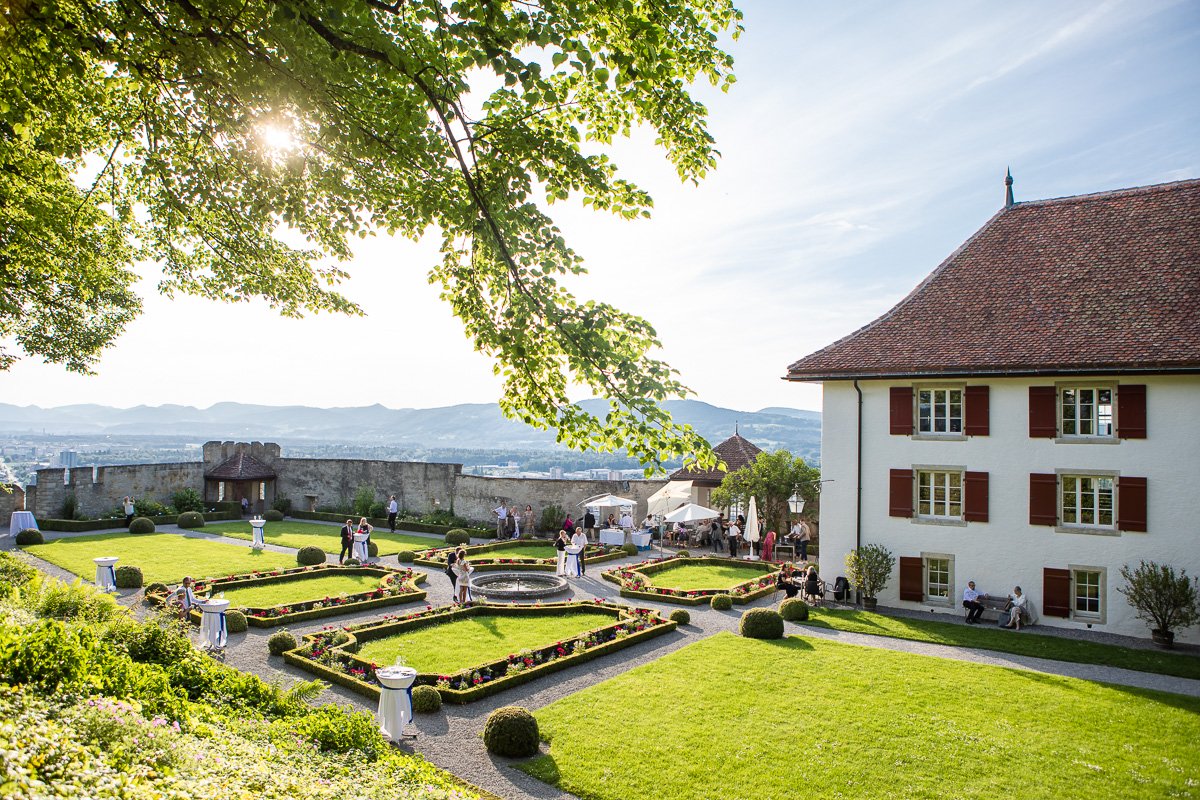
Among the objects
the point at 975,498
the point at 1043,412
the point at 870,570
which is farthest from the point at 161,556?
the point at 1043,412

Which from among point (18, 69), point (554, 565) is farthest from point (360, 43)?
point (554, 565)

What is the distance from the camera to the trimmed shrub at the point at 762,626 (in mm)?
17391

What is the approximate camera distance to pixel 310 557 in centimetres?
2580

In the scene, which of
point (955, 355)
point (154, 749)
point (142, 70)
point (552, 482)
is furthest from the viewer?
point (552, 482)

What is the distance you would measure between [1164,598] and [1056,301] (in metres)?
7.80

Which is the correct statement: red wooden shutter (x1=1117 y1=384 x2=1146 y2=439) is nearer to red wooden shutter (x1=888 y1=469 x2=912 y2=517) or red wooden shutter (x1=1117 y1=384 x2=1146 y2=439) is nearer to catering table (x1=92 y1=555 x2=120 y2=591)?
red wooden shutter (x1=888 y1=469 x2=912 y2=517)

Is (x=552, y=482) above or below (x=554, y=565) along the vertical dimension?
above

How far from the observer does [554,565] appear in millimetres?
26766

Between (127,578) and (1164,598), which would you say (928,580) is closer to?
(1164,598)

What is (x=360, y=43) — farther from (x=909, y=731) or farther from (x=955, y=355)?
(x=955, y=355)

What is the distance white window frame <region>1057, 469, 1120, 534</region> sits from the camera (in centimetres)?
1831

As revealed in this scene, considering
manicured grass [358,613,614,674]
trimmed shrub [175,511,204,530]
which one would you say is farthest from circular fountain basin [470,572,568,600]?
trimmed shrub [175,511,204,530]

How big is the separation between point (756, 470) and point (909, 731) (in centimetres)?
1857

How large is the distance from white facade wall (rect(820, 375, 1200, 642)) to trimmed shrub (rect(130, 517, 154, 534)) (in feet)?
92.8
